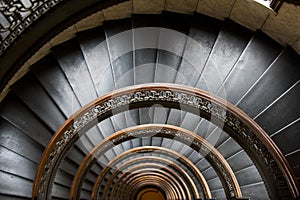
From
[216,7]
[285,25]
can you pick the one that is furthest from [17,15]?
[216,7]

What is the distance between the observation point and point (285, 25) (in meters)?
3.07

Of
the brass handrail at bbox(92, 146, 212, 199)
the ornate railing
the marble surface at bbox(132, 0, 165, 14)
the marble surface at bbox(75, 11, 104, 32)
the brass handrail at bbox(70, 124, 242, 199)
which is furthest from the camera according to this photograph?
the brass handrail at bbox(92, 146, 212, 199)

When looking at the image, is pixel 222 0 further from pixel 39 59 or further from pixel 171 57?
pixel 39 59

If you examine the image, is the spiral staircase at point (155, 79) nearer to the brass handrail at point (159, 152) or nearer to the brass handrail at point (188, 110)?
the brass handrail at point (188, 110)

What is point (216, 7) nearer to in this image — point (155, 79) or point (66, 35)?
point (155, 79)

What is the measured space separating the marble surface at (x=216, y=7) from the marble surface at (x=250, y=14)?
0.23 feet

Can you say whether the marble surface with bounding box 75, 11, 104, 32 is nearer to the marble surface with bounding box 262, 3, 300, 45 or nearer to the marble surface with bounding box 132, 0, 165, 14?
the marble surface with bounding box 132, 0, 165, 14

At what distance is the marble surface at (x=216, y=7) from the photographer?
3572 mm

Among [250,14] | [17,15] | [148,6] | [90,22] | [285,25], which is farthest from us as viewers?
[90,22]

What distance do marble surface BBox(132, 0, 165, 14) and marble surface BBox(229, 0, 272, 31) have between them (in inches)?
36.8

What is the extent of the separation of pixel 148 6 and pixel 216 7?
906 mm

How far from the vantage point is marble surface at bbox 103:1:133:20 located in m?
4.09

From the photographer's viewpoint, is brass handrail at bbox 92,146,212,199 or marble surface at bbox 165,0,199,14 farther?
brass handrail at bbox 92,146,212,199

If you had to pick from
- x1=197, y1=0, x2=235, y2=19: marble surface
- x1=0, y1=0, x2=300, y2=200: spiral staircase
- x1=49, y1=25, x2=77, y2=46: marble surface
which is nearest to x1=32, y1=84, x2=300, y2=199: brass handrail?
x1=0, y1=0, x2=300, y2=200: spiral staircase
